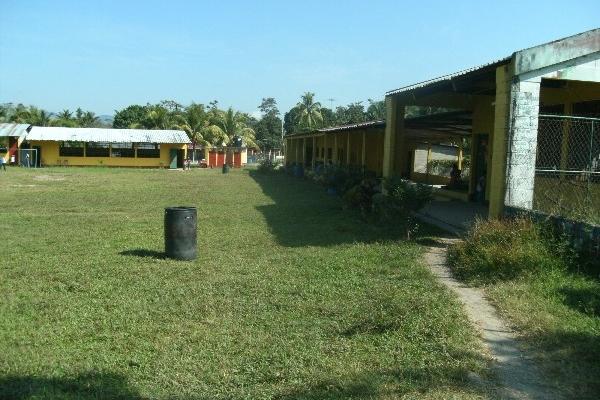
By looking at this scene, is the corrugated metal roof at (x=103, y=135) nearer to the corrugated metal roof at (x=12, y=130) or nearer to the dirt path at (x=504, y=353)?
the corrugated metal roof at (x=12, y=130)

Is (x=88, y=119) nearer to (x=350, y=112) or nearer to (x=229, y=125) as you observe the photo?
(x=229, y=125)

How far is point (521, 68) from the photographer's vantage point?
8672 millimetres

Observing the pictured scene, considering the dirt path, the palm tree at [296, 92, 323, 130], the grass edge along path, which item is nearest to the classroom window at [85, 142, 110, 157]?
the palm tree at [296, 92, 323, 130]

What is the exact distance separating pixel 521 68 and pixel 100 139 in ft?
134

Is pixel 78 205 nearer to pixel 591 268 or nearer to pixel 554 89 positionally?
pixel 554 89

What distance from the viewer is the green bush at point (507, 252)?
7.27 m

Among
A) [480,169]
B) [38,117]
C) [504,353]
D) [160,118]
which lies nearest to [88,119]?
[38,117]

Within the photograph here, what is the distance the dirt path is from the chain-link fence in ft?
11.3

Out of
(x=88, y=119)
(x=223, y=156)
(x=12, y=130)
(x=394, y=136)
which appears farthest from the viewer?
(x=88, y=119)

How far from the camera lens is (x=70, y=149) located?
45188 mm

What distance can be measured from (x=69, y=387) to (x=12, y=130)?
152 ft

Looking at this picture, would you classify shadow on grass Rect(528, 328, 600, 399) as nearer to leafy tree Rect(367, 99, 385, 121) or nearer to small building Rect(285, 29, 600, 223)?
small building Rect(285, 29, 600, 223)

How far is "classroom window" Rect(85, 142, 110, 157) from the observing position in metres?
45.7

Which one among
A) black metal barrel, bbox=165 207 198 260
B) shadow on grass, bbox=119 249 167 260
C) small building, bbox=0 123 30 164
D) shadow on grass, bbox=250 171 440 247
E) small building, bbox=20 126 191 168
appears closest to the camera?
black metal barrel, bbox=165 207 198 260
